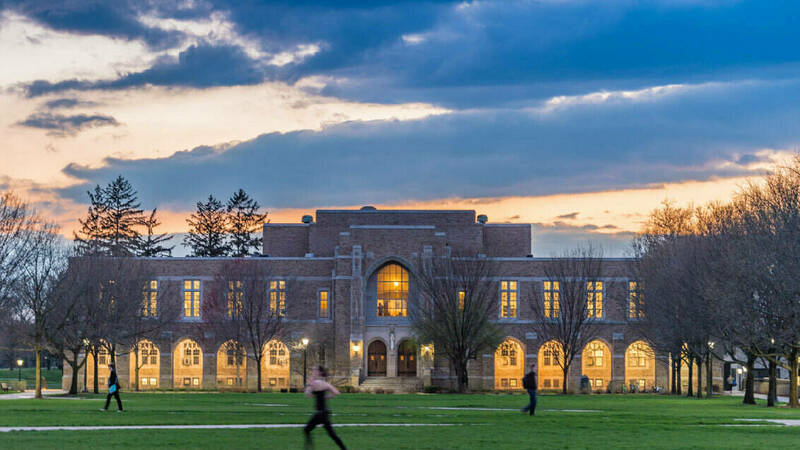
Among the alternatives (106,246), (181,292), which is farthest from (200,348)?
(106,246)

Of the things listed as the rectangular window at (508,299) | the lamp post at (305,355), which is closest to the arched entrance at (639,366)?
the rectangular window at (508,299)

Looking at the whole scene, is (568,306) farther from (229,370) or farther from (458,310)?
(229,370)

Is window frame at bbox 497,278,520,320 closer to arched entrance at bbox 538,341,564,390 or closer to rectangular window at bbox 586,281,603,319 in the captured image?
arched entrance at bbox 538,341,564,390

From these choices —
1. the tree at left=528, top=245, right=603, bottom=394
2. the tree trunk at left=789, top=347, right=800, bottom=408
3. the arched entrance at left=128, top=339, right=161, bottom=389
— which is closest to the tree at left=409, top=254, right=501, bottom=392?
the tree at left=528, top=245, right=603, bottom=394

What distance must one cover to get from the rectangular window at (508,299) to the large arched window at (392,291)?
24.4 feet

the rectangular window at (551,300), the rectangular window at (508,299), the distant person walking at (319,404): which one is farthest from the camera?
the rectangular window at (508,299)

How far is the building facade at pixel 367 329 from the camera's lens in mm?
79250

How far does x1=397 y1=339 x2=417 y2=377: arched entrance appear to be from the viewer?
80312 millimetres

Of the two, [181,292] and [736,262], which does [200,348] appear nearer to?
[181,292]

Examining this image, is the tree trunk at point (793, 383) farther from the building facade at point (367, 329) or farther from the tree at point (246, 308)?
the tree at point (246, 308)

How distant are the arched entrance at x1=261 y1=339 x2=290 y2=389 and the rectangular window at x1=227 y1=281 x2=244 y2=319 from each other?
5.01 metres

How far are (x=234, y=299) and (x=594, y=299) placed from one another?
25.9 meters

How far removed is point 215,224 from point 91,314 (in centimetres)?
6649

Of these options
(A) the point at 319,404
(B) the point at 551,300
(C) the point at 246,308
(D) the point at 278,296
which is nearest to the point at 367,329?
(D) the point at 278,296
